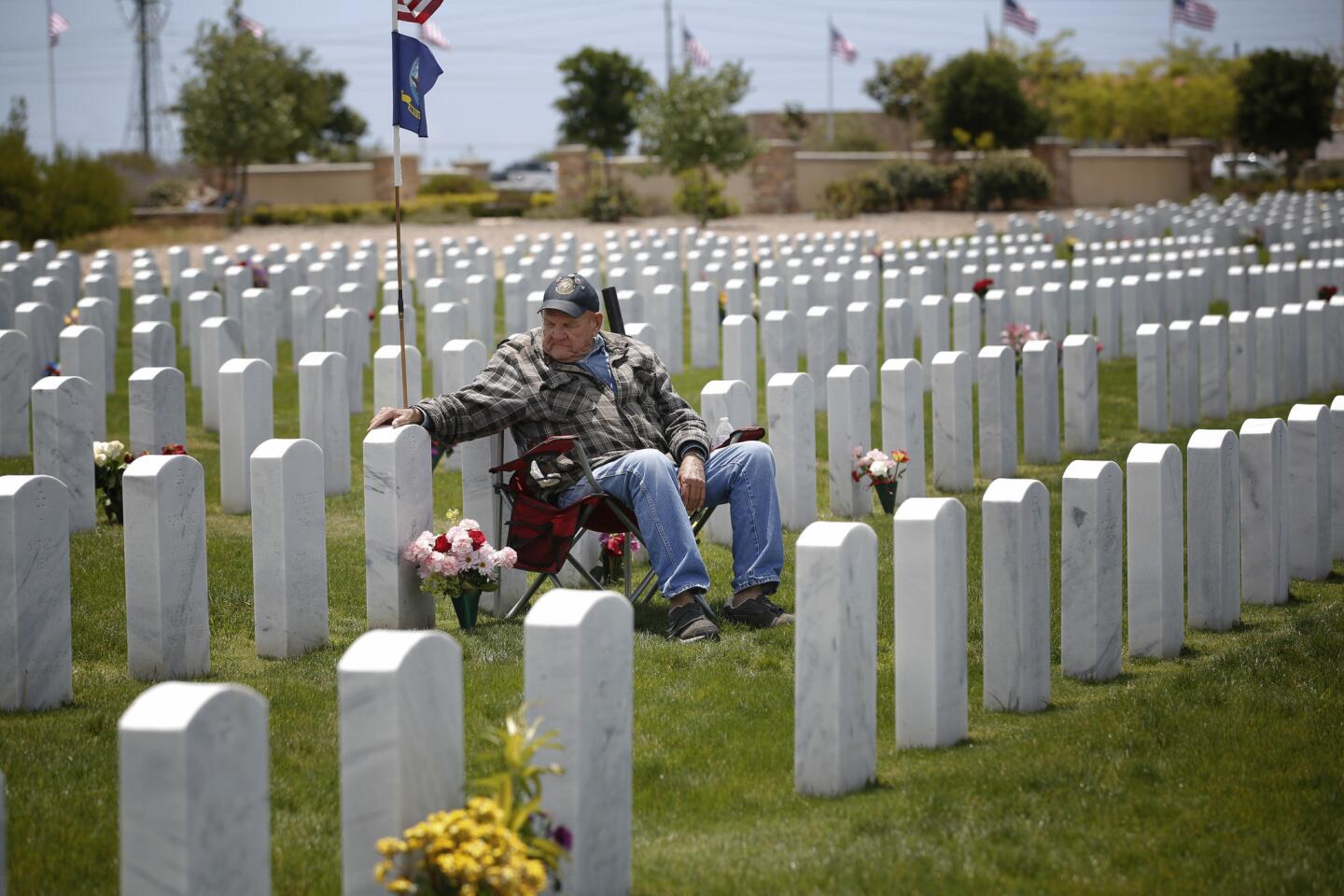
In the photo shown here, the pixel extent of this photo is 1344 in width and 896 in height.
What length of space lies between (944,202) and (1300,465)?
29571 mm

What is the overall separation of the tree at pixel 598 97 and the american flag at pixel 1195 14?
74.4 ft

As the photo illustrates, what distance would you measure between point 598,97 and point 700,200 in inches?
1045

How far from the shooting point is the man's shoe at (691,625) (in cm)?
551

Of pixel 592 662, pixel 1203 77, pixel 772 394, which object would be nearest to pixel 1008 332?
pixel 772 394

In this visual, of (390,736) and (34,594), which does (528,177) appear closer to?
(34,594)

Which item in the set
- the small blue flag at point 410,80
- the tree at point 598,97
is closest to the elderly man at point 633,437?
the small blue flag at point 410,80

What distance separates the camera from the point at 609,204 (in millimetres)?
32906

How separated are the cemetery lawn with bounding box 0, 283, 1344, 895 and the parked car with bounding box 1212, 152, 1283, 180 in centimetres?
3864

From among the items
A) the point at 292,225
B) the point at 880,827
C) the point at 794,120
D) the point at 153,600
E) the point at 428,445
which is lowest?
the point at 880,827

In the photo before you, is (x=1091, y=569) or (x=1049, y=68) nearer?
(x=1091, y=569)

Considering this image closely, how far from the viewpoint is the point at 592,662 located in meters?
3.23

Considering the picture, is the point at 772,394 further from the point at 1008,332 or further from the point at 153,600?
the point at 1008,332

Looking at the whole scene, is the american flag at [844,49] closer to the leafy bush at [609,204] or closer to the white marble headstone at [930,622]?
the leafy bush at [609,204]

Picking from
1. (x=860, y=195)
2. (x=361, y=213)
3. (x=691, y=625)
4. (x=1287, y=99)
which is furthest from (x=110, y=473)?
(x=1287, y=99)
